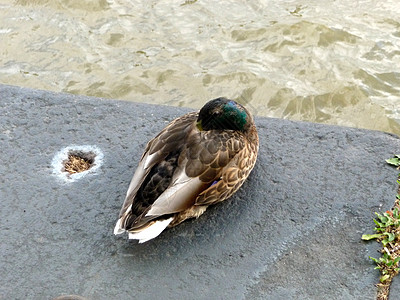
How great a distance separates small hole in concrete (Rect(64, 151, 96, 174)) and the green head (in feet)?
2.80

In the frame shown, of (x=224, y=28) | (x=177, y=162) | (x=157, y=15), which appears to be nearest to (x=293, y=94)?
(x=224, y=28)

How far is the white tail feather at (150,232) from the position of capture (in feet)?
11.3

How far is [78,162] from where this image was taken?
13.7 feet

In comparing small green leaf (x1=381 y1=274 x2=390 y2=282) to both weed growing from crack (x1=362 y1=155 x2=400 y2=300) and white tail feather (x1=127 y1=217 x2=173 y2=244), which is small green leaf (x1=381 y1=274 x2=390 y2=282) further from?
white tail feather (x1=127 y1=217 x2=173 y2=244)

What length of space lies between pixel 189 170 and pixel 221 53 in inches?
146

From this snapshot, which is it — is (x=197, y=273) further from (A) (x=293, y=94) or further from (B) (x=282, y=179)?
(A) (x=293, y=94)

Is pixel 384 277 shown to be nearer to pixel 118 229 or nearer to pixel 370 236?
pixel 370 236

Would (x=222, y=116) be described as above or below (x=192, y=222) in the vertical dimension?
above

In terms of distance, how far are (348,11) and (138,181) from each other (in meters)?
4.80

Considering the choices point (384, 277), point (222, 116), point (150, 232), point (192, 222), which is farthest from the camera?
point (222, 116)

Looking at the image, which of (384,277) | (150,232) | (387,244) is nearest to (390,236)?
(387,244)

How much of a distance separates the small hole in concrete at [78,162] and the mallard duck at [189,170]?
1.77ft

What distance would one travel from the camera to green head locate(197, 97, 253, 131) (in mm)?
3906

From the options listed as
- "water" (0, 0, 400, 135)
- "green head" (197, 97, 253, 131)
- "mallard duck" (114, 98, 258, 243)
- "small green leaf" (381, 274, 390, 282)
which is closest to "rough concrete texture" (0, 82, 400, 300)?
→ "small green leaf" (381, 274, 390, 282)
